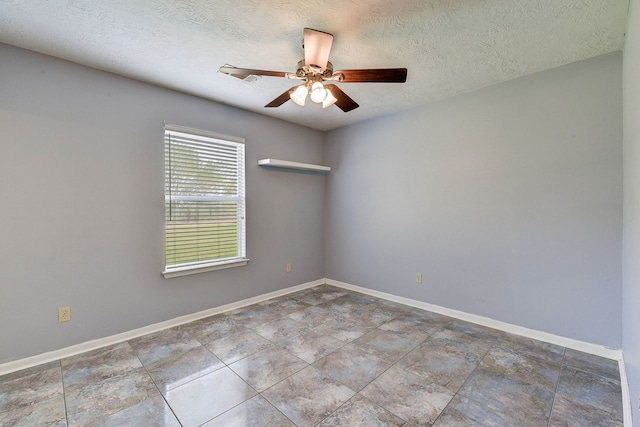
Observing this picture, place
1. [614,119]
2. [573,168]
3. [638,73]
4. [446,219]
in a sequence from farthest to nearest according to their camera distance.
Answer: [446,219]
[573,168]
[614,119]
[638,73]

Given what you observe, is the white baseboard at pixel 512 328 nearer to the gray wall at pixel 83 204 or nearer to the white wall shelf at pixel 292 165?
the white wall shelf at pixel 292 165

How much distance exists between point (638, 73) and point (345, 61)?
1.83m

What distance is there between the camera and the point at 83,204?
8.13ft

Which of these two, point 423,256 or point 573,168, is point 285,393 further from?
point 573,168

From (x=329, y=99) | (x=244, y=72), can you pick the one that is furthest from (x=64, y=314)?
(x=329, y=99)

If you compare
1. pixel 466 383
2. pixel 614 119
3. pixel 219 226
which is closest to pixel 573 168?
pixel 614 119

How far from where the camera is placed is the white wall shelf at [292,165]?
12.0 ft

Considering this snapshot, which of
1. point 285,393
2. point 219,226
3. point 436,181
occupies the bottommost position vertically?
point 285,393

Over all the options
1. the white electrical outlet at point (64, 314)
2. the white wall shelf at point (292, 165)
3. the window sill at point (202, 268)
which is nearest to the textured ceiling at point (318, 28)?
the white wall shelf at point (292, 165)

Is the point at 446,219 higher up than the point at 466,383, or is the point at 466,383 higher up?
the point at 446,219

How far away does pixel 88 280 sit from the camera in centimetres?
252

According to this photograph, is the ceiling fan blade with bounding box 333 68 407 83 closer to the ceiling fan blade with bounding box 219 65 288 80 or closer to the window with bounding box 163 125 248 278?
the ceiling fan blade with bounding box 219 65 288 80

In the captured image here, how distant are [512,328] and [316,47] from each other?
313 cm

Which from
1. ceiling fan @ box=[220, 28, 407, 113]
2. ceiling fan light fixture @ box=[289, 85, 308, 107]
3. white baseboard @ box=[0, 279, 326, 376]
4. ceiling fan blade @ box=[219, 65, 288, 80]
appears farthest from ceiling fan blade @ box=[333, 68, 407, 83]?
white baseboard @ box=[0, 279, 326, 376]
